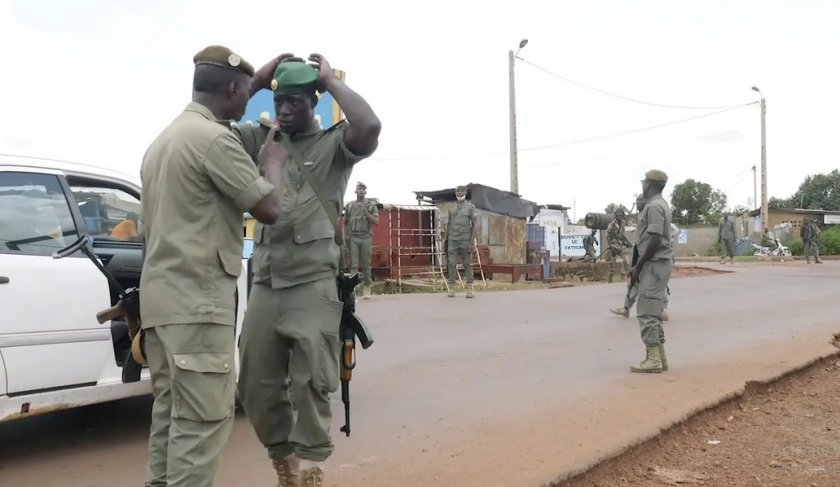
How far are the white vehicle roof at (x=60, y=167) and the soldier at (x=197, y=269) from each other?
188 centimetres

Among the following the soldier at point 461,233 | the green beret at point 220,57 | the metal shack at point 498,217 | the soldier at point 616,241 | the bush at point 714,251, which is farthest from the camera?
the bush at point 714,251

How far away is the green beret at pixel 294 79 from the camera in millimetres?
2943

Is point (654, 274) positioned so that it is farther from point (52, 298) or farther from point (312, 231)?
point (52, 298)

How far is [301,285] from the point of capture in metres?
2.92

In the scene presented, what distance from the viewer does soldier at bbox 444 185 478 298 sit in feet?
42.7

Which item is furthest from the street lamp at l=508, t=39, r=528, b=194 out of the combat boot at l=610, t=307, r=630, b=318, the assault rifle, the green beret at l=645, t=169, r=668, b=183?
the assault rifle

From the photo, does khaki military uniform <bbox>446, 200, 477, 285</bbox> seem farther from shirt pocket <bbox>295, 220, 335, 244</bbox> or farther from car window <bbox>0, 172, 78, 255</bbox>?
shirt pocket <bbox>295, 220, 335, 244</bbox>

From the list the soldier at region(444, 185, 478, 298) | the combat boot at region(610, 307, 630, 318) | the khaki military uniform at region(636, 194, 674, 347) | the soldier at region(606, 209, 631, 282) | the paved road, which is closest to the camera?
the paved road

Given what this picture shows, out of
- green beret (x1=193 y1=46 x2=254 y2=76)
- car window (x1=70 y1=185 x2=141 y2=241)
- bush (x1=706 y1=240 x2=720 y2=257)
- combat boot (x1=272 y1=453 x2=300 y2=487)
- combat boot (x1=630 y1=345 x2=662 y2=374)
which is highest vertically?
green beret (x1=193 y1=46 x2=254 y2=76)

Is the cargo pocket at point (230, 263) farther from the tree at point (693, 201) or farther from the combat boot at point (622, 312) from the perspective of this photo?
the tree at point (693, 201)

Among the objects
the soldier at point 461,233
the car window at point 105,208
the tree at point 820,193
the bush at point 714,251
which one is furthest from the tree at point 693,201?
the car window at point 105,208

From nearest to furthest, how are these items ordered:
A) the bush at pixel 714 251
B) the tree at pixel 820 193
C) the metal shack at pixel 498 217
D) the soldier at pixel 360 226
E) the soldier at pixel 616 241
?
the soldier at pixel 360 226, the soldier at pixel 616 241, the metal shack at pixel 498 217, the bush at pixel 714 251, the tree at pixel 820 193

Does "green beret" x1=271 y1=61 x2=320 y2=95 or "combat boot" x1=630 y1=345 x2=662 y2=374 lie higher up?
"green beret" x1=271 y1=61 x2=320 y2=95

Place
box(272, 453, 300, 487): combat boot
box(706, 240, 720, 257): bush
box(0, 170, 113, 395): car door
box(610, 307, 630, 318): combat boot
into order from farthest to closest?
box(706, 240, 720, 257): bush
box(610, 307, 630, 318): combat boot
box(0, 170, 113, 395): car door
box(272, 453, 300, 487): combat boot
